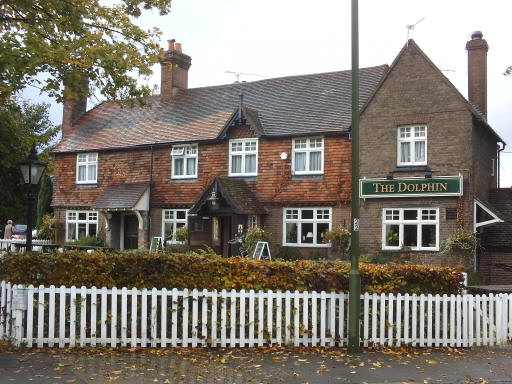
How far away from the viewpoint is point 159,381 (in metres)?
7.64

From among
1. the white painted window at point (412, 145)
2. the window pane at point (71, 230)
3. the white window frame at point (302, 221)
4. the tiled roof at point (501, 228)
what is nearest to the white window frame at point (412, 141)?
the white painted window at point (412, 145)

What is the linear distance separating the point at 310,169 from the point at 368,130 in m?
2.98

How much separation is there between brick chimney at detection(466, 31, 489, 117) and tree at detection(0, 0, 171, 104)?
47.7 feet

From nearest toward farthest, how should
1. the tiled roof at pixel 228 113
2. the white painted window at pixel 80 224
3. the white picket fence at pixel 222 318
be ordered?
1. the white picket fence at pixel 222 318
2. the tiled roof at pixel 228 113
3. the white painted window at pixel 80 224

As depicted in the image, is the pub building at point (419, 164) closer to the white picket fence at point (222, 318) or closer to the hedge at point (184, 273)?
the white picket fence at point (222, 318)

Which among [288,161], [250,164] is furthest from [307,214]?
[250,164]

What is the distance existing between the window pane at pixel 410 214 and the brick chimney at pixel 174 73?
1435 cm

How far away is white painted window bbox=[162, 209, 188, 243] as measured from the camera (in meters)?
26.2

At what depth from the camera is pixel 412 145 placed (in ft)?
69.5

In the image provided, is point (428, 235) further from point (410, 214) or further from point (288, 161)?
point (288, 161)

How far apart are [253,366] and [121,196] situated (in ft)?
64.1

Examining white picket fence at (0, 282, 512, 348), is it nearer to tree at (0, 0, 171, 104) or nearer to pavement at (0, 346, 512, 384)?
pavement at (0, 346, 512, 384)

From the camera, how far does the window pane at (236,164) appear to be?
25.1 metres

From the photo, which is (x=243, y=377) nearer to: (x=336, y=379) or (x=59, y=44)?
(x=336, y=379)
